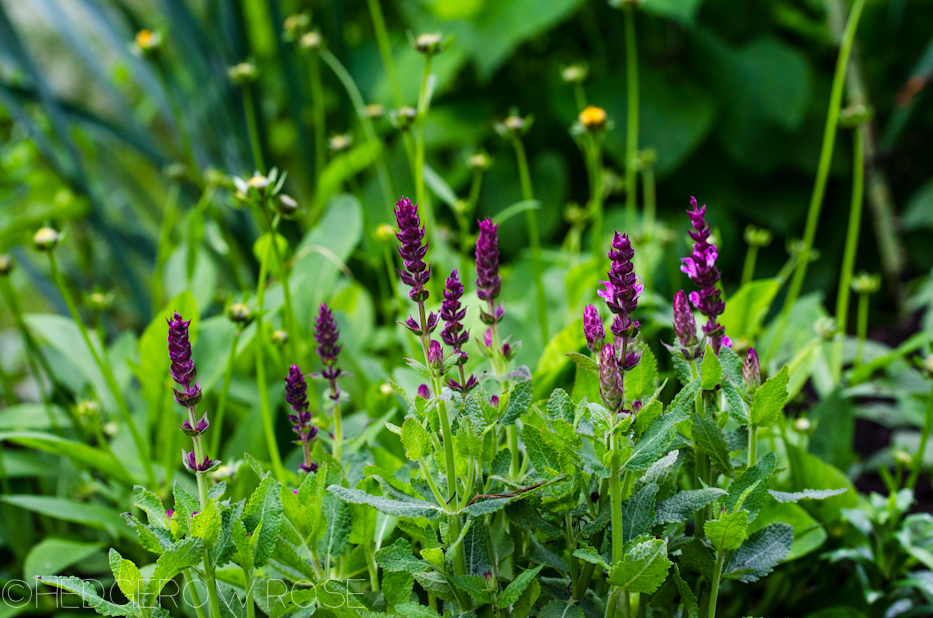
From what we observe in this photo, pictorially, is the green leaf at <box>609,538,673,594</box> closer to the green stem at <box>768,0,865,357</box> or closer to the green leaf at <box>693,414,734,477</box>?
the green leaf at <box>693,414,734,477</box>

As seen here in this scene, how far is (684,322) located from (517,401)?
0.12m

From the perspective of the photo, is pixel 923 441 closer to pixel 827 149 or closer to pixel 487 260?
pixel 827 149

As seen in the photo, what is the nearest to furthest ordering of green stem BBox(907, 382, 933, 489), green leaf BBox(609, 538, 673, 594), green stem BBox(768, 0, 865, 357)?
1. green leaf BBox(609, 538, 673, 594)
2. green stem BBox(907, 382, 933, 489)
3. green stem BBox(768, 0, 865, 357)

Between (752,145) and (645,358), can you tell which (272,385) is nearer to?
(645,358)

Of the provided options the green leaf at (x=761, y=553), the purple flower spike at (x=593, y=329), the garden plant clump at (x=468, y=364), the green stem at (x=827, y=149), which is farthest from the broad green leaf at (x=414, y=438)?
the green stem at (x=827, y=149)

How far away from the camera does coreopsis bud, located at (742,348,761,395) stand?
465 mm

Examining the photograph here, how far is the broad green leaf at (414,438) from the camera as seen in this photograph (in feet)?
1.43

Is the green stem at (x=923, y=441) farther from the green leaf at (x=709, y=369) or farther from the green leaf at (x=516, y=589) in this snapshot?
the green leaf at (x=516, y=589)

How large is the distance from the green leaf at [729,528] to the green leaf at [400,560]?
0.56 feet

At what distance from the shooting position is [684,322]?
457mm

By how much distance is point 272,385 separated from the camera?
929 mm

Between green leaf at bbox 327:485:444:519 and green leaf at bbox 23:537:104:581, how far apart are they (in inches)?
17.9

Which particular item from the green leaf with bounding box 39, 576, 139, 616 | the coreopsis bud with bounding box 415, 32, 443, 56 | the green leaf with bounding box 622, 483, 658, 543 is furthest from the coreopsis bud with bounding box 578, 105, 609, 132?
the green leaf with bounding box 39, 576, 139, 616

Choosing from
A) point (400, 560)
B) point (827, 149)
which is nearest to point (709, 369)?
point (400, 560)
